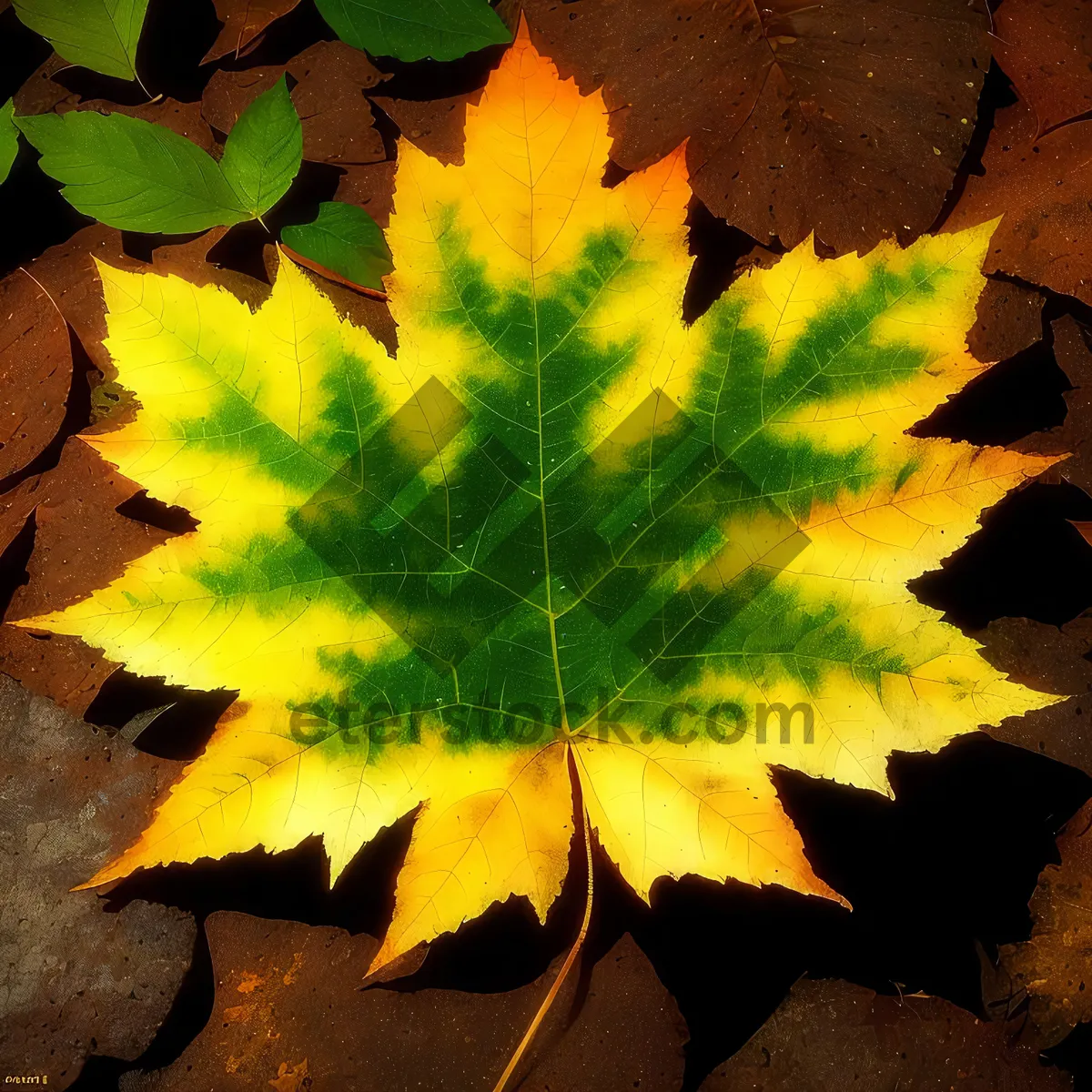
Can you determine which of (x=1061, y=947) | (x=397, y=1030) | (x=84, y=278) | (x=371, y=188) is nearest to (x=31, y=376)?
(x=84, y=278)

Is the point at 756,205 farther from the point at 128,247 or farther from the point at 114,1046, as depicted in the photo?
the point at 114,1046

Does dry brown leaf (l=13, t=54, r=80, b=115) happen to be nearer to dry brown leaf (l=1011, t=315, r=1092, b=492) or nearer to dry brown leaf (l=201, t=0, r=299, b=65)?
dry brown leaf (l=201, t=0, r=299, b=65)

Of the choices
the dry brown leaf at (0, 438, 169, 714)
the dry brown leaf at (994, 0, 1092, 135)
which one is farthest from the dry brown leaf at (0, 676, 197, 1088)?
the dry brown leaf at (994, 0, 1092, 135)

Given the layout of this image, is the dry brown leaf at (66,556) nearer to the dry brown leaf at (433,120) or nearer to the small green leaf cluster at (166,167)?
the small green leaf cluster at (166,167)

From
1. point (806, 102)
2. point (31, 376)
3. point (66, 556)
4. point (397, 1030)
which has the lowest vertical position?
point (397, 1030)

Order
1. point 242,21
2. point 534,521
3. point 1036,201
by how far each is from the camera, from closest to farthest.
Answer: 1. point 534,521
2. point 1036,201
3. point 242,21

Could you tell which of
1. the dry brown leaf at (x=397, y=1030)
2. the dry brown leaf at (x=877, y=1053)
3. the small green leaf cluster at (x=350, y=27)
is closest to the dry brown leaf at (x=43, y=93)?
the small green leaf cluster at (x=350, y=27)

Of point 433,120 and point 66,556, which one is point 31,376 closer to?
point 66,556
